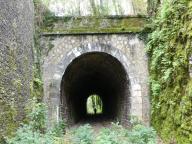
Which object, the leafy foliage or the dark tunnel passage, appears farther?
the dark tunnel passage

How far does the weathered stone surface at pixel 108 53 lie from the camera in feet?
49.4

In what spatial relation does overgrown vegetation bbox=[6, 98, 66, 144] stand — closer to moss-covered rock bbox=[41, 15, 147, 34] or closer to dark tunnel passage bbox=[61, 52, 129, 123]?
dark tunnel passage bbox=[61, 52, 129, 123]

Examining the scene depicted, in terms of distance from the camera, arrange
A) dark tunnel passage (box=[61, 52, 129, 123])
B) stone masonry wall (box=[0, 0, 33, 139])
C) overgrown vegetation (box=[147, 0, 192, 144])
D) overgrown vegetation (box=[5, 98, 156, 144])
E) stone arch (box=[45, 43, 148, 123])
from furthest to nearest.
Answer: dark tunnel passage (box=[61, 52, 129, 123])
stone arch (box=[45, 43, 148, 123])
overgrown vegetation (box=[147, 0, 192, 144])
stone masonry wall (box=[0, 0, 33, 139])
overgrown vegetation (box=[5, 98, 156, 144])

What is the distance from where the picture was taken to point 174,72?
1105 centimetres

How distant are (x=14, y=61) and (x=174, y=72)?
4.33 m

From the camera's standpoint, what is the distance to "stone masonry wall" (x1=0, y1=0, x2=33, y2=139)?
958 centimetres

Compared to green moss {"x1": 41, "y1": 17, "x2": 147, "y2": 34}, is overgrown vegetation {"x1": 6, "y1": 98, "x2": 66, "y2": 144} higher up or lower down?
lower down

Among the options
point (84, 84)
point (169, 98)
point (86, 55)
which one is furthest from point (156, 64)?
point (84, 84)

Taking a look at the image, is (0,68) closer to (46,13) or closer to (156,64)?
(156,64)

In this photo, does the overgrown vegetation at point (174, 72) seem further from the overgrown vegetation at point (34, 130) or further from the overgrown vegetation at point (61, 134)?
the overgrown vegetation at point (34, 130)

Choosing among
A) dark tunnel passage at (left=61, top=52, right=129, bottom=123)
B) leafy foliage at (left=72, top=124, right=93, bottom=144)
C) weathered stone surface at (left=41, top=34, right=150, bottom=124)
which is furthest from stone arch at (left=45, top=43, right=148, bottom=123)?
leafy foliage at (left=72, top=124, right=93, bottom=144)

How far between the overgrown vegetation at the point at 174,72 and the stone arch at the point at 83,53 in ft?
6.04

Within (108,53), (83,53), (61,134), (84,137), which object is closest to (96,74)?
(108,53)

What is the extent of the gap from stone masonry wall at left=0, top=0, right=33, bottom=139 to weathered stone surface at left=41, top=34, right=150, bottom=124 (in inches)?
69.2
